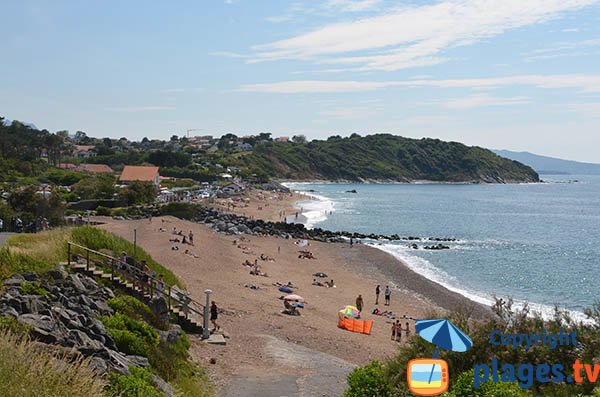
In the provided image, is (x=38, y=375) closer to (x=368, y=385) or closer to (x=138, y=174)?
(x=368, y=385)

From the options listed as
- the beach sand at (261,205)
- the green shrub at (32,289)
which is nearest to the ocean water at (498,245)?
the beach sand at (261,205)

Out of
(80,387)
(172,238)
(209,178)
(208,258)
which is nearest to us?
(80,387)

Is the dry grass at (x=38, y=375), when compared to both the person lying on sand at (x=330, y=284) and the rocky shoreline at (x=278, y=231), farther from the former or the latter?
the rocky shoreline at (x=278, y=231)

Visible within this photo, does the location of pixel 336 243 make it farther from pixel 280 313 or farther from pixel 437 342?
pixel 437 342

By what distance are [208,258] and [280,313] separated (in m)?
12.2

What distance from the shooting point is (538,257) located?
156 ft

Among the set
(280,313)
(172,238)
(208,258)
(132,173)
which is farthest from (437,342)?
(132,173)

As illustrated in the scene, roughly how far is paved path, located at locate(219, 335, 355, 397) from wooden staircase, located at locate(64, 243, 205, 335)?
102 inches

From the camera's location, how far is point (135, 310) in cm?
1479

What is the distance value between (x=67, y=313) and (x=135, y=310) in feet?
11.3

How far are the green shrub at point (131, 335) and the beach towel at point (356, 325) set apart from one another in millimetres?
11231

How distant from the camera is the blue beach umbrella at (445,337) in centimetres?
993

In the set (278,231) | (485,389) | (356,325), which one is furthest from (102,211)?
(485,389)

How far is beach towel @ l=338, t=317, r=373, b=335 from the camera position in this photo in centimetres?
2305
